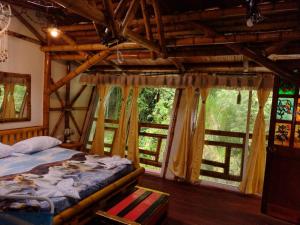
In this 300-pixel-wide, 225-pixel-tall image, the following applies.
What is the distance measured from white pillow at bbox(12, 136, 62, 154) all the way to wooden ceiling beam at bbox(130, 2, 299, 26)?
2.40 m

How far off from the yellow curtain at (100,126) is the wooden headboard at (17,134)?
1.38m

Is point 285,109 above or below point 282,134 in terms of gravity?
above

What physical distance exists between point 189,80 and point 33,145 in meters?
3.02

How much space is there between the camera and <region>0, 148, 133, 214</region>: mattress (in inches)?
83.3

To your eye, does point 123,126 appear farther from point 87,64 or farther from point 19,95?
point 19,95

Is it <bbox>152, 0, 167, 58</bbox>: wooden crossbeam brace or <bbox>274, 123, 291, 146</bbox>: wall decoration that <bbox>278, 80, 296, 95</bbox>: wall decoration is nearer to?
<bbox>274, 123, 291, 146</bbox>: wall decoration

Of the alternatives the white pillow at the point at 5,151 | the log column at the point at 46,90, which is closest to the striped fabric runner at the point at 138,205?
the white pillow at the point at 5,151

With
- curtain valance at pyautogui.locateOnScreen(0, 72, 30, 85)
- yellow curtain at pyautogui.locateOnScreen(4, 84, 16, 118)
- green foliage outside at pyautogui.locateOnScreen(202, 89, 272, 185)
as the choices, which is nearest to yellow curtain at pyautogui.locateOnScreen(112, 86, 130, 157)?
green foliage outside at pyautogui.locateOnScreen(202, 89, 272, 185)

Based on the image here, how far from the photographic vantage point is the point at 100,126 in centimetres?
565

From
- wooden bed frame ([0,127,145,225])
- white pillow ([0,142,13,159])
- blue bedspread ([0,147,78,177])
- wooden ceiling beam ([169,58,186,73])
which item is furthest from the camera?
wooden ceiling beam ([169,58,186,73])

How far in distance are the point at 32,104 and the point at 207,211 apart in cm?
362

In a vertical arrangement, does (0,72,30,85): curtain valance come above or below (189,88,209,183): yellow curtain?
above

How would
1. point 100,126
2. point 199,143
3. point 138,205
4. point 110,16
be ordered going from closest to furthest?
point 110,16, point 138,205, point 199,143, point 100,126

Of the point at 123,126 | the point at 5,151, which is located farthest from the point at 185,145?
the point at 5,151
